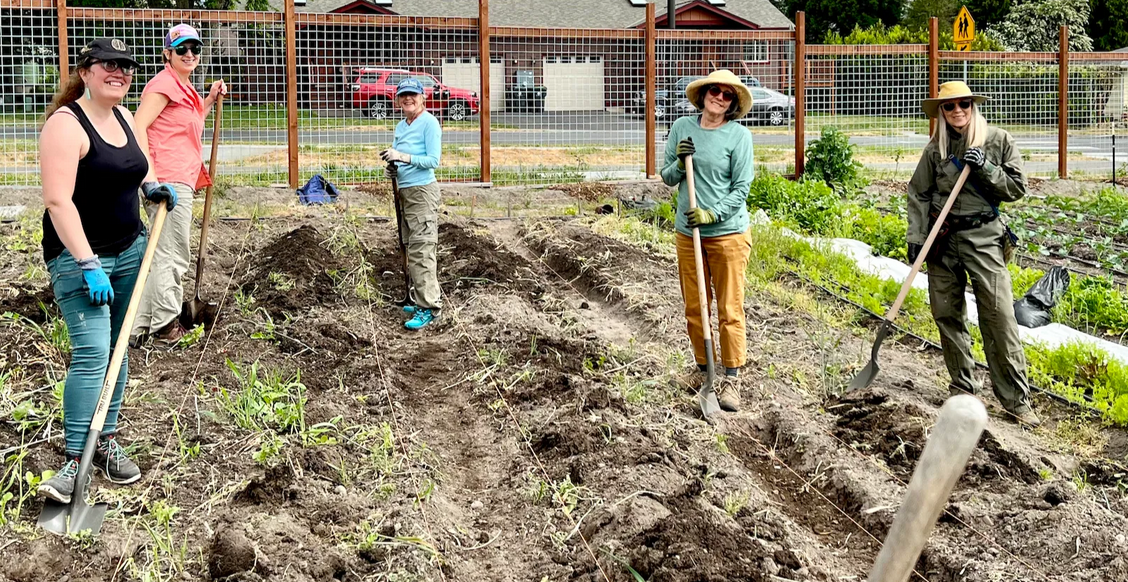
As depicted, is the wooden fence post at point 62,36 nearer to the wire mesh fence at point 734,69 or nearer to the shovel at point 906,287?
the wire mesh fence at point 734,69

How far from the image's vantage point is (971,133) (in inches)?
234

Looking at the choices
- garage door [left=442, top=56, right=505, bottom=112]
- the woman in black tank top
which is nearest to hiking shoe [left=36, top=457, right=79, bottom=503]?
the woman in black tank top

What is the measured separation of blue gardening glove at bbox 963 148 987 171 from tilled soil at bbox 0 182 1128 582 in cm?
124

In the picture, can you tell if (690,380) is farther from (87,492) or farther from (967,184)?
(87,492)

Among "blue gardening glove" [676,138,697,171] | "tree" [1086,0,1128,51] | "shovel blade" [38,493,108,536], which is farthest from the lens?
"tree" [1086,0,1128,51]

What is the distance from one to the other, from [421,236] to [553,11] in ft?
98.2

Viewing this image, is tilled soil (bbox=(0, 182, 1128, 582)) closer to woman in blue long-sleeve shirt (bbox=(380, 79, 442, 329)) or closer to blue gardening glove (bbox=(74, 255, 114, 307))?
woman in blue long-sleeve shirt (bbox=(380, 79, 442, 329))

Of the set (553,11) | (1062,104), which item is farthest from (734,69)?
(553,11)

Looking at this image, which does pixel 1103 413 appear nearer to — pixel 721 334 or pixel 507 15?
pixel 721 334

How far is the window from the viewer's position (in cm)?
1496

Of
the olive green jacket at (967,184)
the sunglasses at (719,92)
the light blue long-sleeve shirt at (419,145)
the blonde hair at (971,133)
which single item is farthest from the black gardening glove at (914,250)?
the light blue long-sleeve shirt at (419,145)

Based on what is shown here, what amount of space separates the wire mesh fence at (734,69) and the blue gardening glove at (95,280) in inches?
414

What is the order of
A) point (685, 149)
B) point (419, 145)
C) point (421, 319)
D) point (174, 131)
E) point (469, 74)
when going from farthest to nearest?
point (469, 74), point (421, 319), point (419, 145), point (174, 131), point (685, 149)

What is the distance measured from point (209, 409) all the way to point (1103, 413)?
440 cm
